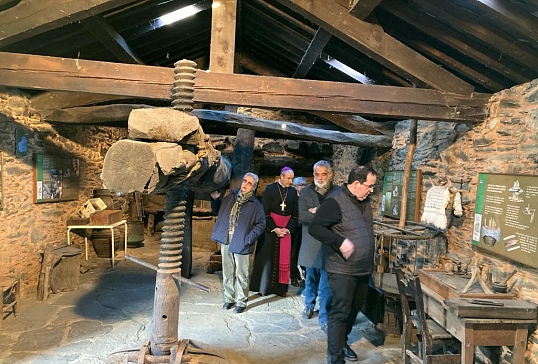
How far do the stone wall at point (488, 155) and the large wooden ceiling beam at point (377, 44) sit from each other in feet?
1.42

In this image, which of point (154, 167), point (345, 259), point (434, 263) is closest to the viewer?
point (154, 167)

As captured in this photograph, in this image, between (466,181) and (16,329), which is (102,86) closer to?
(16,329)

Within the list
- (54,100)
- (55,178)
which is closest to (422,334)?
(54,100)

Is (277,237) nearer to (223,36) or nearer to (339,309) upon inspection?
(339,309)

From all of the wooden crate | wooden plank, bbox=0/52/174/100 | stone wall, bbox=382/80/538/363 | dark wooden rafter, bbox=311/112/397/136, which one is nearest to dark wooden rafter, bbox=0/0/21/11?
wooden plank, bbox=0/52/174/100

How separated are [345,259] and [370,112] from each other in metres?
1.42

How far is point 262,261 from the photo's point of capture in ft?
16.8

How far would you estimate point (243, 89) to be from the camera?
3.43 metres

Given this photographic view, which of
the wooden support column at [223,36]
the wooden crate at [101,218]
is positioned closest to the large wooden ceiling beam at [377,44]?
the wooden support column at [223,36]

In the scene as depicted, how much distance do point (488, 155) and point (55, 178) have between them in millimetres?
5732

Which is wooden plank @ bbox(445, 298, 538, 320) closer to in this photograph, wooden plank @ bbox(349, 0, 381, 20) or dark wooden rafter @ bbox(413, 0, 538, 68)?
dark wooden rafter @ bbox(413, 0, 538, 68)

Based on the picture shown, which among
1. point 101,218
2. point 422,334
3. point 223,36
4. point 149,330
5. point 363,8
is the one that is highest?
point 363,8

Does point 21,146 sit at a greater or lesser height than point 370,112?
lesser

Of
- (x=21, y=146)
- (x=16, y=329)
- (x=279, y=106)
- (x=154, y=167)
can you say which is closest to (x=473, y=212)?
(x=279, y=106)
